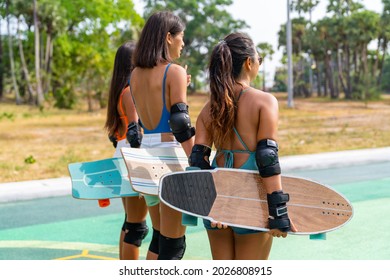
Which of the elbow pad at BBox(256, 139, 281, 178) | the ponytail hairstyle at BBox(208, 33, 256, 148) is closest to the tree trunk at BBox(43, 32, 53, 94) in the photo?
the ponytail hairstyle at BBox(208, 33, 256, 148)

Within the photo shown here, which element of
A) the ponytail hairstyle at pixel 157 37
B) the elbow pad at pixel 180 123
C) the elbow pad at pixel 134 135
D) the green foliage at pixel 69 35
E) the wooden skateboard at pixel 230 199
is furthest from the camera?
the green foliage at pixel 69 35

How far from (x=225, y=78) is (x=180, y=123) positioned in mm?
461

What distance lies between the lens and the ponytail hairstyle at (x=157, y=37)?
10.4 feet

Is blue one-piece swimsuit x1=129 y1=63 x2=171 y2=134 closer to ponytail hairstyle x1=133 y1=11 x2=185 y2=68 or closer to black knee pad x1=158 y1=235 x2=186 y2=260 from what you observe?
ponytail hairstyle x1=133 y1=11 x2=185 y2=68

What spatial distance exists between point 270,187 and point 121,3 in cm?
4290

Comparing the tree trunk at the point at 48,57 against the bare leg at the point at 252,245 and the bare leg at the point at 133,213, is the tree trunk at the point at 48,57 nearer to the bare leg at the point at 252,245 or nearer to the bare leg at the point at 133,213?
the bare leg at the point at 133,213

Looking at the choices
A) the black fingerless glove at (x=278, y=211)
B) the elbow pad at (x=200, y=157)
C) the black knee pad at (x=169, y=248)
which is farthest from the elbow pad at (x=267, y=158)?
the black knee pad at (x=169, y=248)

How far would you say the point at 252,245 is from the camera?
107 inches

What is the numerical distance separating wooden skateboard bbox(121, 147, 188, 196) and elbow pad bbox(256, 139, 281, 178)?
70 cm

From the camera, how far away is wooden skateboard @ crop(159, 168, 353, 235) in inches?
106

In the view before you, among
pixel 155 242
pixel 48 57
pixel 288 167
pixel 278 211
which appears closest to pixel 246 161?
pixel 278 211

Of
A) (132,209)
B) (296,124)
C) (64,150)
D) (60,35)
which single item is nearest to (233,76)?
(132,209)

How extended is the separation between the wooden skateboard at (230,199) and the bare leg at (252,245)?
0.09 meters

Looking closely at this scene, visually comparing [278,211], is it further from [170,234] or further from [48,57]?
[48,57]
